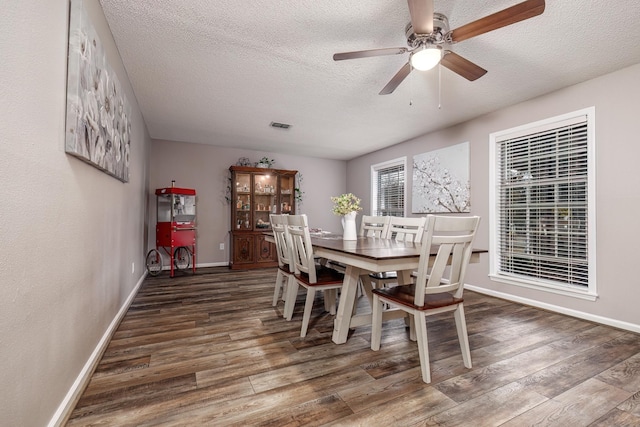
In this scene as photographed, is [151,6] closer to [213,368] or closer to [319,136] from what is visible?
[213,368]

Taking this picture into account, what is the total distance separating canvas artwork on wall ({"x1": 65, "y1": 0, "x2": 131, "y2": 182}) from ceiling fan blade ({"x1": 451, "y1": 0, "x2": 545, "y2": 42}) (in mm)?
2143

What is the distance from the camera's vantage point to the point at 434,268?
1.85 metres

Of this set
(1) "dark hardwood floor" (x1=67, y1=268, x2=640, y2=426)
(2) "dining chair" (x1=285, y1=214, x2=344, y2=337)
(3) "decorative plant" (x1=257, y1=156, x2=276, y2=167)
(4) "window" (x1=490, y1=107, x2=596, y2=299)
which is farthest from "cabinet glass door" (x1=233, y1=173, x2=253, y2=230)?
(4) "window" (x1=490, y1=107, x2=596, y2=299)

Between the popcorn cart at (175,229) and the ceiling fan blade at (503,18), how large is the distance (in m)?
4.46

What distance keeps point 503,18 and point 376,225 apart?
2.31m

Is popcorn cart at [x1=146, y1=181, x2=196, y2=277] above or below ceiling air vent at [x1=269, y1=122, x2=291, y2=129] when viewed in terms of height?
below

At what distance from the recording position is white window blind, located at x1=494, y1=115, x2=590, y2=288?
3.06m

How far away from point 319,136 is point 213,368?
3939mm

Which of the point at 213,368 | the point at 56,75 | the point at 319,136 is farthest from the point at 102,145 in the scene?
the point at 319,136

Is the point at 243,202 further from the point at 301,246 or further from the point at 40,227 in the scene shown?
the point at 40,227

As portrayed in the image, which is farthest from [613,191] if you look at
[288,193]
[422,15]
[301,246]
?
[288,193]

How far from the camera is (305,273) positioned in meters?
2.67

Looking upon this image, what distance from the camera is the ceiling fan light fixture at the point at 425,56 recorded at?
197 centimetres

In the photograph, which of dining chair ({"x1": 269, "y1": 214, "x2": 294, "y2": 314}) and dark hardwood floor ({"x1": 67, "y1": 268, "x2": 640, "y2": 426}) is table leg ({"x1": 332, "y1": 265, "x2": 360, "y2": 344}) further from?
dining chair ({"x1": 269, "y1": 214, "x2": 294, "y2": 314})
